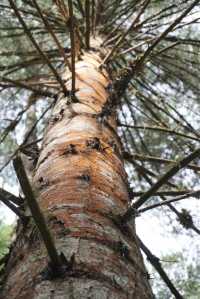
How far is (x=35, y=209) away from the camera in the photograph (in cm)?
100

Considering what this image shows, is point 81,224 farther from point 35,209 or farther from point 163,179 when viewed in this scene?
point 35,209

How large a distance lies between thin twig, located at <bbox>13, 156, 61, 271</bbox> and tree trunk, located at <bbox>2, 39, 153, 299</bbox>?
0.05m

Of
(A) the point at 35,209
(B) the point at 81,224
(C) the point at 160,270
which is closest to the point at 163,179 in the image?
(B) the point at 81,224

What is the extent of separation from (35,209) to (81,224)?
405mm

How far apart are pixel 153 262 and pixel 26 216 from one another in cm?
78

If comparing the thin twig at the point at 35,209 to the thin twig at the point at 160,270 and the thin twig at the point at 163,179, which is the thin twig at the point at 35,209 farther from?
the thin twig at the point at 160,270

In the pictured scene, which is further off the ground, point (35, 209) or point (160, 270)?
point (160, 270)

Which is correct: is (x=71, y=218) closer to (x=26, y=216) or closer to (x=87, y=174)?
(x=26, y=216)

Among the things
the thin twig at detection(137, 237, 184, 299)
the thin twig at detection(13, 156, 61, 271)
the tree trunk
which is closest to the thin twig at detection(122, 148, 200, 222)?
the tree trunk

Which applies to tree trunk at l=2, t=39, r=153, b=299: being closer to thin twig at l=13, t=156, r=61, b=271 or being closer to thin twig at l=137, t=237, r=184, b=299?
thin twig at l=13, t=156, r=61, b=271

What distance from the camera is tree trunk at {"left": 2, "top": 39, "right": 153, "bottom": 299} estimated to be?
1.17 meters

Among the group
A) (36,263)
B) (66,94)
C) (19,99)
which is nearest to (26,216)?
(36,263)

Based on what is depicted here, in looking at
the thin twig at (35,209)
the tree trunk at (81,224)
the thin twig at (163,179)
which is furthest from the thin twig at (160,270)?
the thin twig at (35,209)

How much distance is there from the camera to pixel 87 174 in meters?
1.70
